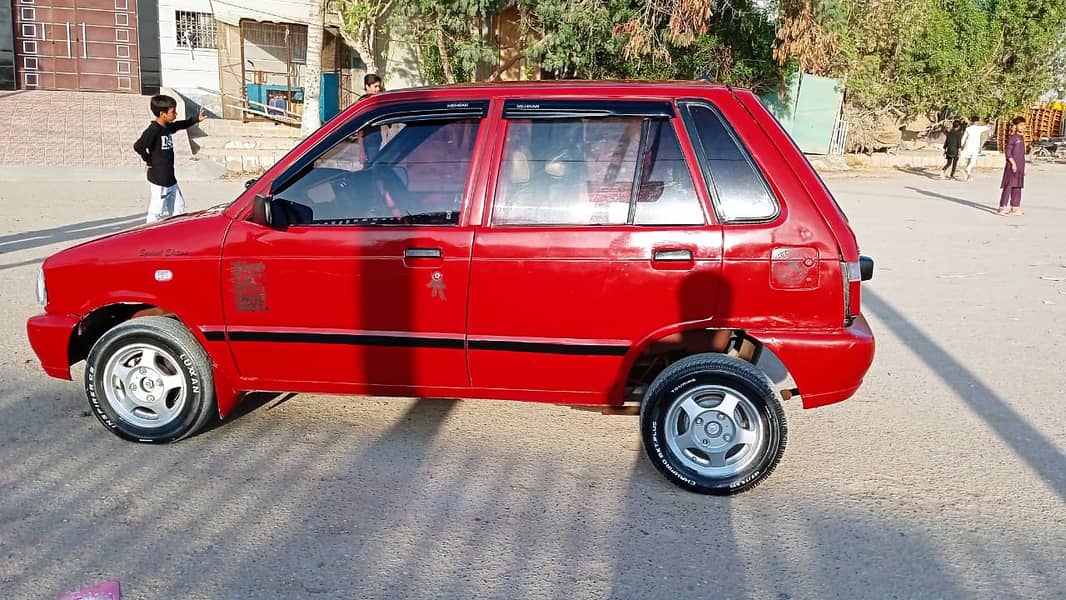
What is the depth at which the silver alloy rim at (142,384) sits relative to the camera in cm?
453

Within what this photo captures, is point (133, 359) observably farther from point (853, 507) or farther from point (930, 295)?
point (930, 295)

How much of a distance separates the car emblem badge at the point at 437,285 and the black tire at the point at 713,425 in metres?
1.09

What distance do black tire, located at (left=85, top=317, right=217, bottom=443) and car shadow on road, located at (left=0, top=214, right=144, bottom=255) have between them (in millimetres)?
6043

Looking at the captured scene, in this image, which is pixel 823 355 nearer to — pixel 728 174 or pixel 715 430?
pixel 715 430

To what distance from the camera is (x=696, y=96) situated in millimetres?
4184

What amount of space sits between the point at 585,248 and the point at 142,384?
2407mm

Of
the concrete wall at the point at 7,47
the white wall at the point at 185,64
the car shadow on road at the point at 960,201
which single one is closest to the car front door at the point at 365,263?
the car shadow on road at the point at 960,201

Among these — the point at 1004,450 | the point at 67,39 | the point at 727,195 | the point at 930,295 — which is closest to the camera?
the point at 727,195

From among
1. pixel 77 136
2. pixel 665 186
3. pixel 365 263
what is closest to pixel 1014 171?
pixel 665 186

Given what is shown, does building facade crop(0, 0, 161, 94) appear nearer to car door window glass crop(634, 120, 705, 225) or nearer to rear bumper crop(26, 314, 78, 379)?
rear bumper crop(26, 314, 78, 379)

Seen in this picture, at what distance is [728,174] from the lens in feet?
13.4

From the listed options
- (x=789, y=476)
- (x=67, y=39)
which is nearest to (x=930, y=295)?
(x=789, y=476)

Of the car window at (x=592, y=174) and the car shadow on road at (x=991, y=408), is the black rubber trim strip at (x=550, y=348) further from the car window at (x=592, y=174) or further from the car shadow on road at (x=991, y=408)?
the car shadow on road at (x=991, y=408)

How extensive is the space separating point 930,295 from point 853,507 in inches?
209
